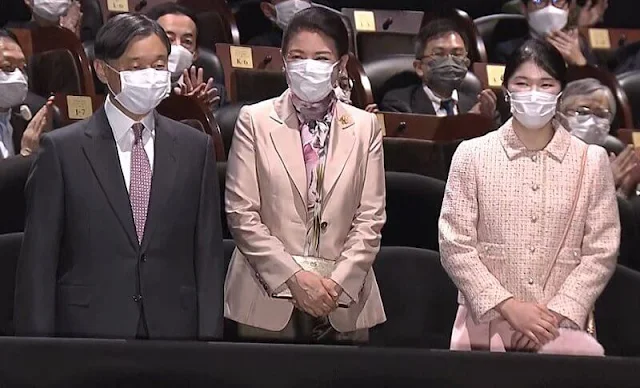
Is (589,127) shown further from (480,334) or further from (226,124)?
(480,334)

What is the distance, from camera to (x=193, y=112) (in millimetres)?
2389

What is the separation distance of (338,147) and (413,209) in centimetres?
41

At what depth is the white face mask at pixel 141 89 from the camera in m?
1.77

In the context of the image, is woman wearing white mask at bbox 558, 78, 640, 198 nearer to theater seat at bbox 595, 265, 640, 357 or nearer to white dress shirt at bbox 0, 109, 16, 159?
theater seat at bbox 595, 265, 640, 357

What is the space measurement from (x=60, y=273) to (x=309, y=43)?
1.77 feet

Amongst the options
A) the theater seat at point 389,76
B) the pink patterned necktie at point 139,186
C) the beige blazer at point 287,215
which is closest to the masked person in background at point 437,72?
the theater seat at point 389,76

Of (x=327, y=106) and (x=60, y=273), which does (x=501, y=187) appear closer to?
(x=327, y=106)

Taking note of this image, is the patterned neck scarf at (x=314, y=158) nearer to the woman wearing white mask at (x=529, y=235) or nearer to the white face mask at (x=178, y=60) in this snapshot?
the woman wearing white mask at (x=529, y=235)

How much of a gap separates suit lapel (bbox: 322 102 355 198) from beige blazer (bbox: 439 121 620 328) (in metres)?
0.17

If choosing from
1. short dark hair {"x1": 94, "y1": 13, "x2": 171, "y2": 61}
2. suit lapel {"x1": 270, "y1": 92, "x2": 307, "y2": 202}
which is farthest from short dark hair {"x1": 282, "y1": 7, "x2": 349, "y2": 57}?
short dark hair {"x1": 94, "y1": 13, "x2": 171, "y2": 61}

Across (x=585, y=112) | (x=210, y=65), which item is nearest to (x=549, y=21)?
(x=585, y=112)

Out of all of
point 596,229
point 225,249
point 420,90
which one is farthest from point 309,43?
point 420,90

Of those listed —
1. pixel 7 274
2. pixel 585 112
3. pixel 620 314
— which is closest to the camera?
pixel 7 274

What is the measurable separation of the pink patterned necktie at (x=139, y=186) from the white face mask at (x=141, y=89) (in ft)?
0.20
